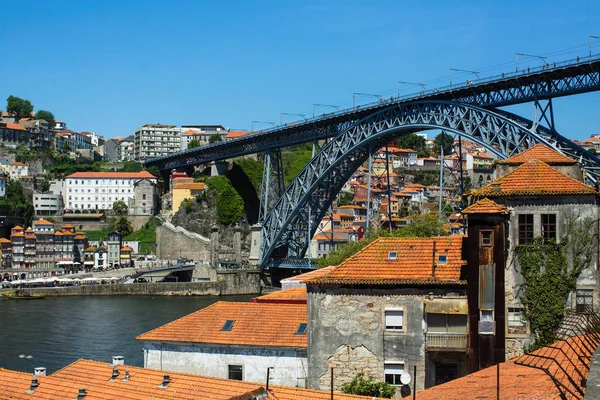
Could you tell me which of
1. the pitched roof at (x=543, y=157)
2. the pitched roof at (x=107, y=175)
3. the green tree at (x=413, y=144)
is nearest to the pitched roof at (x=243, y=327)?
the pitched roof at (x=543, y=157)

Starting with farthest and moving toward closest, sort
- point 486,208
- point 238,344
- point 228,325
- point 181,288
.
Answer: point 181,288 → point 228,325 → point 238,344 → point 486,208

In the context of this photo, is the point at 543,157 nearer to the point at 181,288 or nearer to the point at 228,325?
the point at 228,325

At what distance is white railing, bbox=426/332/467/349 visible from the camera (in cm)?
1634

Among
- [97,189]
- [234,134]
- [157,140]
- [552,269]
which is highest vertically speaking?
[157,140]

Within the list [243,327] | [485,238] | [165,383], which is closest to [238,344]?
[243,327]

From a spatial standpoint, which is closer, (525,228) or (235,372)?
(525,228)

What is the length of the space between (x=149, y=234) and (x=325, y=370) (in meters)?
75.4

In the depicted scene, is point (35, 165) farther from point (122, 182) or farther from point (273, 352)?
point (273, 352)

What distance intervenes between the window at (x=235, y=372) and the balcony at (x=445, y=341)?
4601 millimetres

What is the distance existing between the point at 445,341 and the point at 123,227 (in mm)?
78699

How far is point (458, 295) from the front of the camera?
16.6 metres

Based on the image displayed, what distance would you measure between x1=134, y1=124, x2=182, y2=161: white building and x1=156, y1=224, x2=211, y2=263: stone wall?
166 feet

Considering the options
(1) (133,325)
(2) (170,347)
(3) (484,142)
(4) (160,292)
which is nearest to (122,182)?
(4) (160,292)

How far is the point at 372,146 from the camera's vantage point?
194 feet
